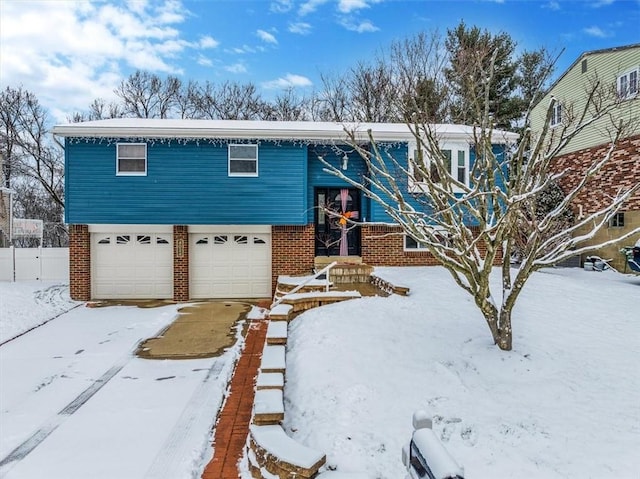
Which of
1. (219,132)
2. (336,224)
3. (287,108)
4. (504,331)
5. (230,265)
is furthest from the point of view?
(287,108)

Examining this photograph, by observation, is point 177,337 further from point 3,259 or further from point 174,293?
point 3,259

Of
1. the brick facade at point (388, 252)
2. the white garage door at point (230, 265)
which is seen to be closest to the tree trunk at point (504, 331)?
the brick facade at point (388, 252)

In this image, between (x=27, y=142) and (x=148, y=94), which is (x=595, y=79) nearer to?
(x=148, y=94)

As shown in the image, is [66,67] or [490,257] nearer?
[490,257]

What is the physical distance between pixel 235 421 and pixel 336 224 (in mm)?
8451

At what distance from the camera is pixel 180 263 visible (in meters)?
12.3

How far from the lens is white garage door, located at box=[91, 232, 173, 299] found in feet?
41.0

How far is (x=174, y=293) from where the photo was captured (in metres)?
12.3

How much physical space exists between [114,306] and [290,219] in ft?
17.8

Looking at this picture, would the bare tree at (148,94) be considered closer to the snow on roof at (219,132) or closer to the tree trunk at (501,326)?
the snow on roof at (219,132)

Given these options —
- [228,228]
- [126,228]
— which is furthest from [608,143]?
[126,228]

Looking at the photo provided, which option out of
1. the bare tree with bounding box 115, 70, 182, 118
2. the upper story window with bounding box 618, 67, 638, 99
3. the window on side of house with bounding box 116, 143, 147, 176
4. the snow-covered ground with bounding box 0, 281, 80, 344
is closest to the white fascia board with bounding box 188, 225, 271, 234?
the window on side of house with bounding box 116, 143, 147, 176

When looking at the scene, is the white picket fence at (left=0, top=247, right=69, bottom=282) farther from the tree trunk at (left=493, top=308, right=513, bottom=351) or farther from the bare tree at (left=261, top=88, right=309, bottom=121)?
the bare tree at (left=261, top=88, right=309, bottom=121)

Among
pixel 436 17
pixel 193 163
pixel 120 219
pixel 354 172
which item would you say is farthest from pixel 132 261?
pixel 436 17
